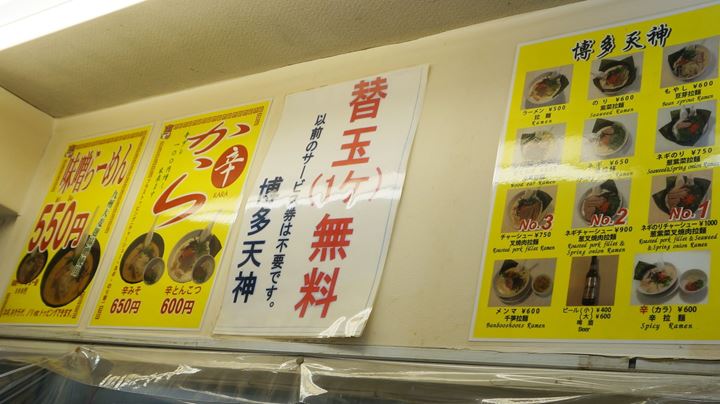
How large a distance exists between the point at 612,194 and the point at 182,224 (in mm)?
1395

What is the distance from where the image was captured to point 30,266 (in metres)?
2.66

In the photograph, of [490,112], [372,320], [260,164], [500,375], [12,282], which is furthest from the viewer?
[12,282]

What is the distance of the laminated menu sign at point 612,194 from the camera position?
4.73 feet

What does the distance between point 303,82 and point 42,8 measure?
0.86 metres

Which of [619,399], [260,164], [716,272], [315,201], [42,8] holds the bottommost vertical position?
[619,399]

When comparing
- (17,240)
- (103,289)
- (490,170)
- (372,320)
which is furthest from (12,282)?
(490,170)

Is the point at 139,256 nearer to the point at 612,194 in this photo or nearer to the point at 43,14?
the point at 43,14

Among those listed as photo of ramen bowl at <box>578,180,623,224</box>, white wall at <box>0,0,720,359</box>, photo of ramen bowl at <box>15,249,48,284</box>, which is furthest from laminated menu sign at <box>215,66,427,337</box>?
photo of ramen bowl at <box>15,249,48,284</box>

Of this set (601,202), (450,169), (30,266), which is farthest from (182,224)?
(601,202)

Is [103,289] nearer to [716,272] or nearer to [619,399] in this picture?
[619,399]

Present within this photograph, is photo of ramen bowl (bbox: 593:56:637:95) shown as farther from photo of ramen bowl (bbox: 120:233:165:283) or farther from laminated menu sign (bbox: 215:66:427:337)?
photo of ramen bowl (bbox: 120:233:165:283)

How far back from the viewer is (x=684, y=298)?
140cm

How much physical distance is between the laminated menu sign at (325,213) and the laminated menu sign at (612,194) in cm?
34

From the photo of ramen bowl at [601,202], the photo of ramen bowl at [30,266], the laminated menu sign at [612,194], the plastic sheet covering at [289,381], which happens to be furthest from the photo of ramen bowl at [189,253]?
the photo of ramen bowl at [601,202]
